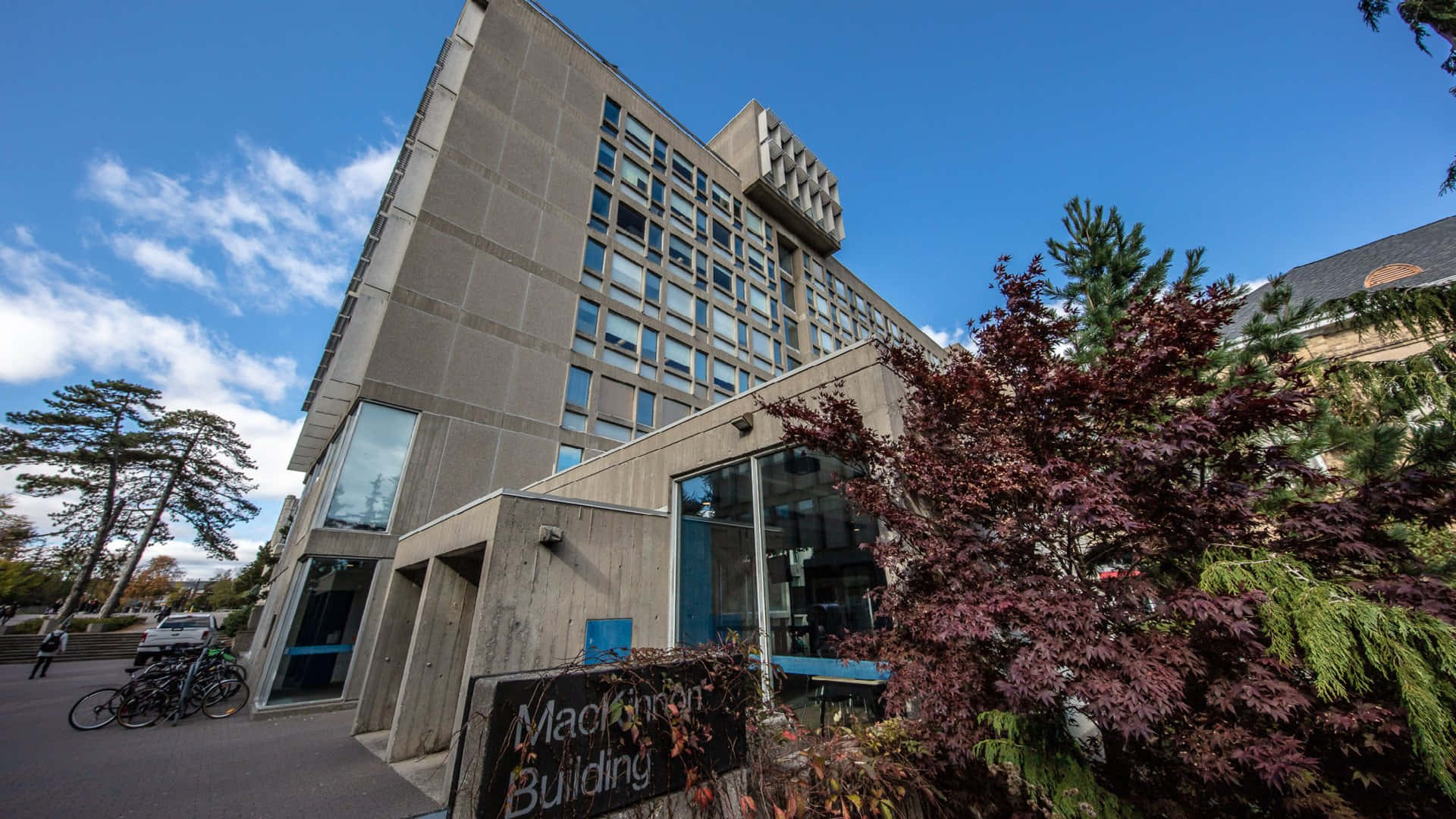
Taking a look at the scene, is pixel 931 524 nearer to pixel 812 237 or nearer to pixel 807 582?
pixel 807 582

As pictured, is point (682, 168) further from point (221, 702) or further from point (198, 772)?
point (198, 772)

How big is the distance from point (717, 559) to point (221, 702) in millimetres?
12363

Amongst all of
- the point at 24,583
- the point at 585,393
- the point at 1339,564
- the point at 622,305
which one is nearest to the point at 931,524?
the point at 1339,564

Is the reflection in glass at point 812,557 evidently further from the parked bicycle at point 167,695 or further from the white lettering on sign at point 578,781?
the parked bicycle at point 167,695

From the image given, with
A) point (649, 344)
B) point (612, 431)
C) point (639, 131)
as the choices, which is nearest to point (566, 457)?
point (612, 431)

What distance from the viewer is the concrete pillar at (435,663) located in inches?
264

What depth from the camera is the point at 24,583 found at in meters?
31.6

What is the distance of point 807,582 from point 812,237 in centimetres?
2905

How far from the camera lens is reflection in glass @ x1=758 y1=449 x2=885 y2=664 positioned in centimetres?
551

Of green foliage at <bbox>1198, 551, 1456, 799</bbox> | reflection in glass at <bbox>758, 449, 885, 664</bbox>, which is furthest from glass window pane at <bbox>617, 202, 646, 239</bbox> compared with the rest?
green foliage at <bbox>1198, 551, 1456, 799</bbox>

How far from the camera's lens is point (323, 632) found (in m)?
11.3

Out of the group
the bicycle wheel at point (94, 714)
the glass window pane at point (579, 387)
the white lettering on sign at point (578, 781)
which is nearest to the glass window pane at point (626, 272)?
the glass window pane at point (579, 387)

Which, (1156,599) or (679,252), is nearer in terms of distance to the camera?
(1156,599)

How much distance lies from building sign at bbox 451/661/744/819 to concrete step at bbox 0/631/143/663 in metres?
33.4
